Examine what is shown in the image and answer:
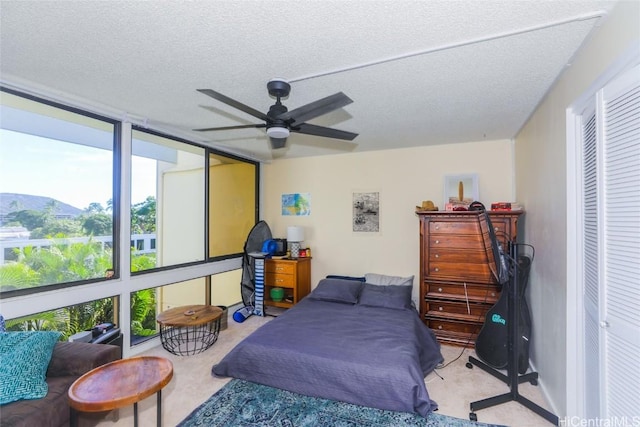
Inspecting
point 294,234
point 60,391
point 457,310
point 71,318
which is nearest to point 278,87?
point 60,391

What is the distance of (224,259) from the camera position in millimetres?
4367

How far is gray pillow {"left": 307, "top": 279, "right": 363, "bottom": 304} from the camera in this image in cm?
371

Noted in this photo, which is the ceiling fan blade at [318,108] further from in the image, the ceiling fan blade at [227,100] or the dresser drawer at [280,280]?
the dresser drawer at [280,280]

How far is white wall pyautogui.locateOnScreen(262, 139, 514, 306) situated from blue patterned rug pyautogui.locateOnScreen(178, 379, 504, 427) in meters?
2.17

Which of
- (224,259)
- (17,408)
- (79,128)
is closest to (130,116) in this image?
(79,128)

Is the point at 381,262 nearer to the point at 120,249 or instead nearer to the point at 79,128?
the point at 120,249

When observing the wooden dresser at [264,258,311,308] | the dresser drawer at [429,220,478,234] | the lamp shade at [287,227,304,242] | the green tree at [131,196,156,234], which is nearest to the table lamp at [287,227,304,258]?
the lamp shade at [287,227,304,242]

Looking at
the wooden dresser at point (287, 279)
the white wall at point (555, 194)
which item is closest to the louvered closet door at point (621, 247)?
the white wall at point (555, 194)

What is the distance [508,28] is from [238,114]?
2.28 meters

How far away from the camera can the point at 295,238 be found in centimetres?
451

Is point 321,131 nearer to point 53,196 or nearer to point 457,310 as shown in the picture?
point 53,196

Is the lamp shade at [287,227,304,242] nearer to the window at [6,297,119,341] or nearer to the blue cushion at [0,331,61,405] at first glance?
the window at [6,297,119,341]

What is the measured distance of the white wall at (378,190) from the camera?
12.5ft

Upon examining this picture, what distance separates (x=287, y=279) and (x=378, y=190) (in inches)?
78.1
